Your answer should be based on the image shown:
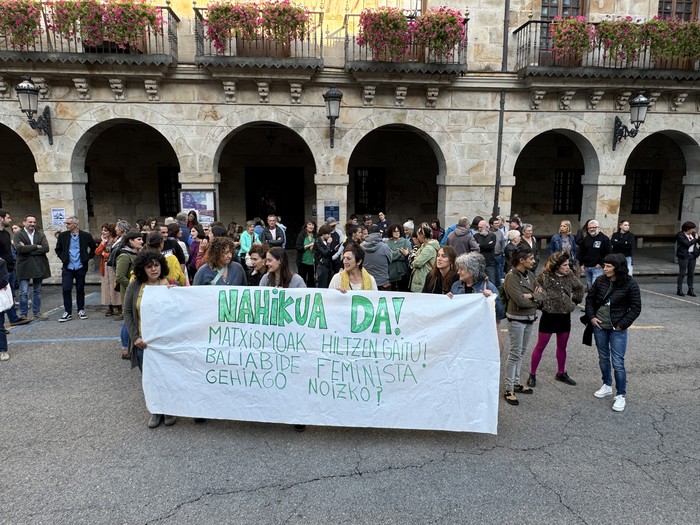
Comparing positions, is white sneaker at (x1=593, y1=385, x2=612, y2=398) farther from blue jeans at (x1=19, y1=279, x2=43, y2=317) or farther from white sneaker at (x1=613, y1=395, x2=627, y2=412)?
blue jeans at (x1=19, y1=279, x2=43, y2=317)

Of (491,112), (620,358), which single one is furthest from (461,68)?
(620,358)

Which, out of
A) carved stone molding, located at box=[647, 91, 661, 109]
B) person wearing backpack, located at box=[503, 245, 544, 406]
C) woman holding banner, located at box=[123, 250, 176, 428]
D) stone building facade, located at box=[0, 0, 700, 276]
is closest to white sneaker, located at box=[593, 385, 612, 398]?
person wearing backpack, located at box=[503, 245, 544, 406]

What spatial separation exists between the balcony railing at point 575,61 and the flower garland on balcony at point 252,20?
573cm

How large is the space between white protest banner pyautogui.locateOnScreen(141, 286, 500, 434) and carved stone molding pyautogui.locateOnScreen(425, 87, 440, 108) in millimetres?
9378

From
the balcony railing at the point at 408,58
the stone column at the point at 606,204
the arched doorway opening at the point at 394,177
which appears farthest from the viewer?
the arched doorway opening at the point at 394,177

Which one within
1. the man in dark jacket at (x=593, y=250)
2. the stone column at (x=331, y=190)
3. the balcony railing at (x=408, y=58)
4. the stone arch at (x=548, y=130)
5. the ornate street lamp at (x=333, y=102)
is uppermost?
the balcony railing at (x=408, y=58)

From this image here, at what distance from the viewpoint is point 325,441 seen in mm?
4527

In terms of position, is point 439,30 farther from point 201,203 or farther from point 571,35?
point 201,203

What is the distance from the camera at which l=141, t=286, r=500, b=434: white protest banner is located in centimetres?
448

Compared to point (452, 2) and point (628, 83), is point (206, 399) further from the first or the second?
point (628, 83)

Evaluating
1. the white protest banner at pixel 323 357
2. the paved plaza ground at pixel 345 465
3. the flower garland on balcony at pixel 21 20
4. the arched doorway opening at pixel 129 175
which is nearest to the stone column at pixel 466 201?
the paved plaza ground at pixel 345 465

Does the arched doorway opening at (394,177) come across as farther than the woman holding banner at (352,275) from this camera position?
Yes

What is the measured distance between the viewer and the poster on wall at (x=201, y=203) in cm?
1255

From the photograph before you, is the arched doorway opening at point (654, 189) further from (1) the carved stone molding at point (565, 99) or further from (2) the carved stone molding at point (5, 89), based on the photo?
(2) the carved stone molding at point (5, 89)
